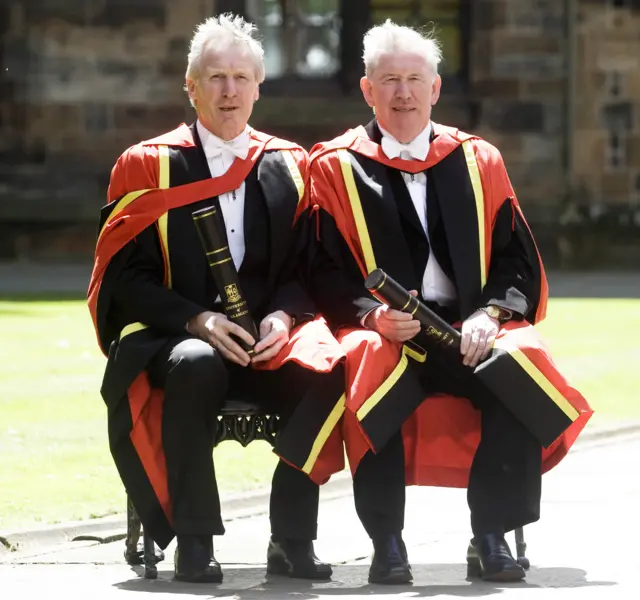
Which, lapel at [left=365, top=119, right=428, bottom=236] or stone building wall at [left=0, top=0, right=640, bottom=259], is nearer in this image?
lapel at [left=365, top=119, right=428, bottom=236]

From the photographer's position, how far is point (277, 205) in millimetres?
6746

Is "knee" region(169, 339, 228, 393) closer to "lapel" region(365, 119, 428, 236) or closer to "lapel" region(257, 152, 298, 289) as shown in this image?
"lapel" region(257, 152, 298, 289)

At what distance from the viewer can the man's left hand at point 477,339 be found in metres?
6.45

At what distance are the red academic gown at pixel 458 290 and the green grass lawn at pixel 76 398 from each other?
1617mm

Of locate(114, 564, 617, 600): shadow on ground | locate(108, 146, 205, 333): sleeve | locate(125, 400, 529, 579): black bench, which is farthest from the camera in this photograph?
locate(108, 146, 205, 333): sleeve

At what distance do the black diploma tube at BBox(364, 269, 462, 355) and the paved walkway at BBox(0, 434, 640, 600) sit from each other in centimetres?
76

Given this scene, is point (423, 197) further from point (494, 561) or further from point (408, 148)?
point (494, 561)

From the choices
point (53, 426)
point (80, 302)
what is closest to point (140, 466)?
point (53, 426)

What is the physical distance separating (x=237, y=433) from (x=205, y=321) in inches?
15.2

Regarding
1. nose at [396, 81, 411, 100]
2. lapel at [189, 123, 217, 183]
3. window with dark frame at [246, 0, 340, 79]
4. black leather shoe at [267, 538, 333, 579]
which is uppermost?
window with dark frame at [246, 0, 340, 79]

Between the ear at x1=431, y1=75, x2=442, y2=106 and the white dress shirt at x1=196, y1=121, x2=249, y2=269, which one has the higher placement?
the ear at x1=431, y1=75, x2=442, y2=106

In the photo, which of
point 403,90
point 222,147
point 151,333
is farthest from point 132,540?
point 403,90

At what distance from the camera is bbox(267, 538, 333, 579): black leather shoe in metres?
6.44

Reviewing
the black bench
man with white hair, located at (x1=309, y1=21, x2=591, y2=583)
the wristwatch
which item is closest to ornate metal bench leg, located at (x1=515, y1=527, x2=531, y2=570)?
the black bench
